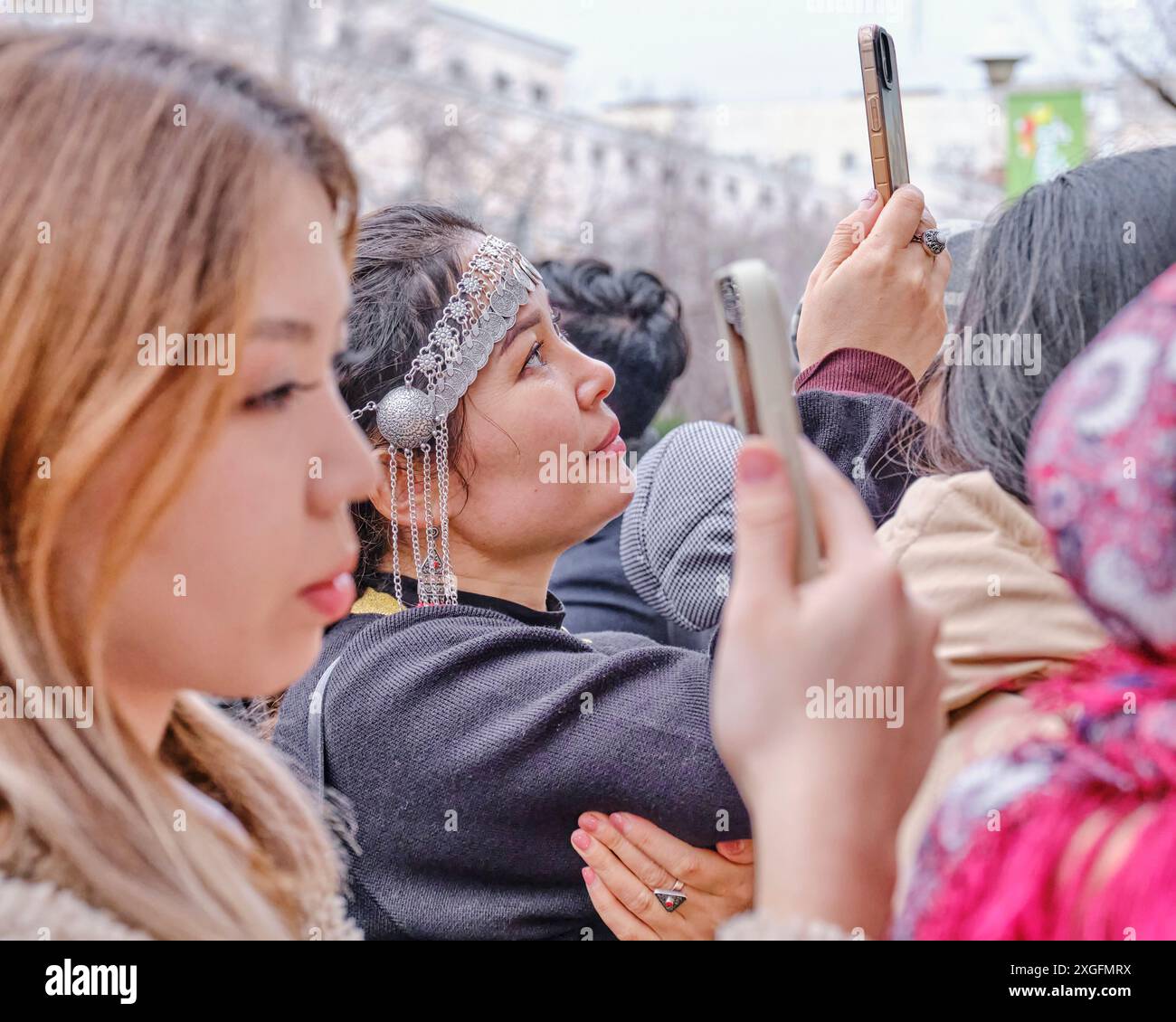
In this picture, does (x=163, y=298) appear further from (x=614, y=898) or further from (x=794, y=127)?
(x=794, y=127)

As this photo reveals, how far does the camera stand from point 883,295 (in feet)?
7.45

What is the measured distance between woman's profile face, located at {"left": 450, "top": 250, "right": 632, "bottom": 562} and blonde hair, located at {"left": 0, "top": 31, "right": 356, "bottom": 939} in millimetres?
1195

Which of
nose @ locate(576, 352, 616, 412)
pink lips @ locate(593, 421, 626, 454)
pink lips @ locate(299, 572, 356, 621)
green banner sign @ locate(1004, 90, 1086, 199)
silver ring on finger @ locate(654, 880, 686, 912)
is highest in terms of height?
green banner sign @ locate(1004, 90, 1086, 199)

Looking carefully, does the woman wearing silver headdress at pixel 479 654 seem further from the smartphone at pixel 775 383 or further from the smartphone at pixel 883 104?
the smartphone at pixel 775 383

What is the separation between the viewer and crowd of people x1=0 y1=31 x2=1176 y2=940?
112 cm

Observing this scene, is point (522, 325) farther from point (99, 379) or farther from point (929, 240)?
point (99, 379)

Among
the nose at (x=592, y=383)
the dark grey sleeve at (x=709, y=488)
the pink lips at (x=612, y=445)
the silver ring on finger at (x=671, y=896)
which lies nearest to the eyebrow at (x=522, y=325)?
the nose at (x=592, y=383)

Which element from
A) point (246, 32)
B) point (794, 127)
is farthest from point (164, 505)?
point (794, 127)

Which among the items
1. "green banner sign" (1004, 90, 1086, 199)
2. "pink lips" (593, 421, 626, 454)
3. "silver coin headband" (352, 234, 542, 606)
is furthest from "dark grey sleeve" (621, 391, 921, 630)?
"green banner sign" (1004, 90, 1086, 199)

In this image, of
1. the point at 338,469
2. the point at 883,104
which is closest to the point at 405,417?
the point at 883,104

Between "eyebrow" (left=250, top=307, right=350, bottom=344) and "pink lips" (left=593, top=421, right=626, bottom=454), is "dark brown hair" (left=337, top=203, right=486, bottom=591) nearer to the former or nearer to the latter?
"pink lips" (left=593, top=421, right=626, bottom=454)

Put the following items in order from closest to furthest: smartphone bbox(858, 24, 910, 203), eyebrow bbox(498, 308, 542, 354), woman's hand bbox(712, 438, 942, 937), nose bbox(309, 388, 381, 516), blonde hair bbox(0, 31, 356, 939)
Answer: woman's hand bbox(712, 438, 942, 937) < blonde hair bbox(0, 31, 356, 939) < nose bbox(309, 388, 381, 516) < smartphone bbox(858, 24, 910, 203) < eyebrow bbox(498, 308, 542, 354)

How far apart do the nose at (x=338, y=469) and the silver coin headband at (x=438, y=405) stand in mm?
1061

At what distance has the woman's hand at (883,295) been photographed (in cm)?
227
